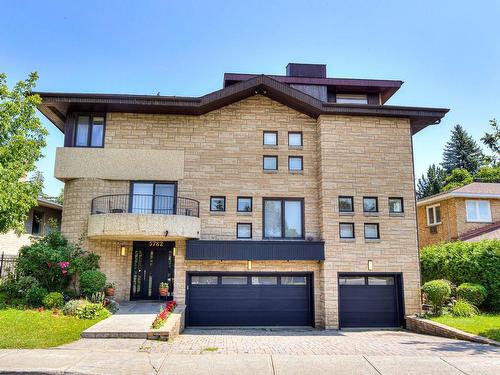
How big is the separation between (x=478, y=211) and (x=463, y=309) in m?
9.07

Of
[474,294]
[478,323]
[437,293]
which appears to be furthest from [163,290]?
[474,294]

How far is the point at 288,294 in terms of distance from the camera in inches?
633

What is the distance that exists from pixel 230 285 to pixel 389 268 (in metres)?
6.21

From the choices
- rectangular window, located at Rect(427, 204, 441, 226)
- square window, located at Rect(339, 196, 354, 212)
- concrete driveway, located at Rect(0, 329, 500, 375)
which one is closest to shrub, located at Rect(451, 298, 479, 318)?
concrete driveway, located at Rect(0, 329, 500, 375)

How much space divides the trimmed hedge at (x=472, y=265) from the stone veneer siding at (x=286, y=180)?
2.01 meters

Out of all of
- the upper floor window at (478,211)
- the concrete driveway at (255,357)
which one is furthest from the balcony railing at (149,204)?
the upper floor window at (478,211)

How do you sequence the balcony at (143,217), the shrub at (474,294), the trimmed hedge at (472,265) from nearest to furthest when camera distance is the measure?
the balcony at (143,217), the shrub at (474,294), the trimmed hedge at (472,265)

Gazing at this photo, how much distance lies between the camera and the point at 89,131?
16.6 metres

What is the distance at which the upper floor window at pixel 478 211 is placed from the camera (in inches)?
854

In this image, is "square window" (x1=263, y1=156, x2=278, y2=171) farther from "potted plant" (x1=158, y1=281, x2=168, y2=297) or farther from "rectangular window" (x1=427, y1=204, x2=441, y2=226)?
"rectangular window" (x1=427, y1=204, x2=441, y2=226)

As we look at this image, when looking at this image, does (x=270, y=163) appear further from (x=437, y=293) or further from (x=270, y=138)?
(x=437, y=293)

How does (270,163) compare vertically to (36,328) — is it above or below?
above

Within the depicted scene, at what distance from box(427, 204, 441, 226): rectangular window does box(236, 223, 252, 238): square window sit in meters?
12.5

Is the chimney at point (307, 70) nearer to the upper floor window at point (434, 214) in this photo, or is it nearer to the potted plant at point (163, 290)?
the upper floor window at point (434, 214)
